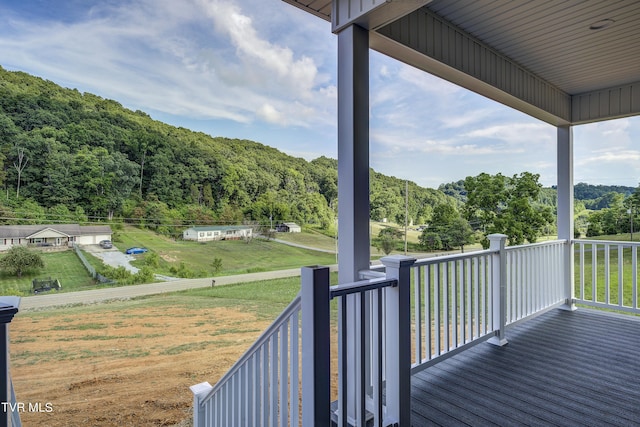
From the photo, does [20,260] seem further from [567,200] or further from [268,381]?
[567,200]

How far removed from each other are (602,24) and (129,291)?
771 cm

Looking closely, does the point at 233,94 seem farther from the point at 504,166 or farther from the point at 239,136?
the point at 504,166

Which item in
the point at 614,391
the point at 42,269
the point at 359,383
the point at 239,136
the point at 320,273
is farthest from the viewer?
the point at 239,136

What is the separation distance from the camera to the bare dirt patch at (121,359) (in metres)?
4.07

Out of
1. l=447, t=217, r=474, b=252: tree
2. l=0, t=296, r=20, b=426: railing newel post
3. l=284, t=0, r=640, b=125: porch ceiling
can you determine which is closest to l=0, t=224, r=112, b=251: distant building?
l=0, t=296, r=20, b=426: railing newel post

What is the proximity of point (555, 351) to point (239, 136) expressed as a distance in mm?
8082

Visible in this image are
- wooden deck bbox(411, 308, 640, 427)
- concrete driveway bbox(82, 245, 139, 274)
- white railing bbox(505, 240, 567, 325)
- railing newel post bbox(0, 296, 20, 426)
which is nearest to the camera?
railing newel post bbox(0, 296, 20, 426)

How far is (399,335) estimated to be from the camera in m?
1.62

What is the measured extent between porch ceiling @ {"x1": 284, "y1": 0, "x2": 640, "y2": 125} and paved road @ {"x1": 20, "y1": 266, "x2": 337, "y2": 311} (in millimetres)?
3963

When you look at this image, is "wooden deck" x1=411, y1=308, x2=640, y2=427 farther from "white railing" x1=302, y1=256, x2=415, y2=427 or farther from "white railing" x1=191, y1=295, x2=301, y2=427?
"white railing" x1=191, y1=295, x2=301, y2=427

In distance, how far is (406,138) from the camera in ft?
32.5

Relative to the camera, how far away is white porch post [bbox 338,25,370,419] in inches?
75.3

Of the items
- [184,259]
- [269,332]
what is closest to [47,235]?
[184,259]

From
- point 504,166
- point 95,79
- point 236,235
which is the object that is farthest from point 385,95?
point 95,79
